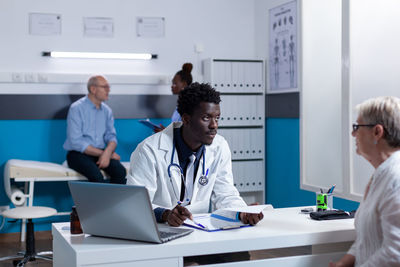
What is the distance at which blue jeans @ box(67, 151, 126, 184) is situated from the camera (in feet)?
15.7

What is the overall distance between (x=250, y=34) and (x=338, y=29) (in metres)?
1.73

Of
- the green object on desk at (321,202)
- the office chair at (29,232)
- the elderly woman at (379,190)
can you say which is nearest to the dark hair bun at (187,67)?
the office chair at (29,232)

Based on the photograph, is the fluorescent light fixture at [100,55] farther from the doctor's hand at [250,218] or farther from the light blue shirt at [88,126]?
the doctor's hand at [250,218]

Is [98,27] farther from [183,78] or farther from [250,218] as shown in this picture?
[250,218]

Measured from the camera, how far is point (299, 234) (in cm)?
202

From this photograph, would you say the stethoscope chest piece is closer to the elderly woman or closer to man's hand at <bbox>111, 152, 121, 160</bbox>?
the elderly woman

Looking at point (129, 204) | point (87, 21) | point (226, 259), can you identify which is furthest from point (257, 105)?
point (129, 204)

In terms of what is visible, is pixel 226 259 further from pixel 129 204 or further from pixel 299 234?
pixel 129 204

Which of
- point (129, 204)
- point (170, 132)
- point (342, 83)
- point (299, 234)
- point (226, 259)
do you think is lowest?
point (226, 259)

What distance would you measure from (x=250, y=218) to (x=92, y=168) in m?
2.88

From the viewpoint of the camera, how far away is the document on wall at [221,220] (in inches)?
A: 82.0

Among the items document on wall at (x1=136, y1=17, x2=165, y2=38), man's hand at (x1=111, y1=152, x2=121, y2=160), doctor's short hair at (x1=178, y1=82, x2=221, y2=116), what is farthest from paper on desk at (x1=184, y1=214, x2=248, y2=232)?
document on wall at (x1=136, y1=17, x2=165, y2=38)

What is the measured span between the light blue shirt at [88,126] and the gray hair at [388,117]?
3.45m

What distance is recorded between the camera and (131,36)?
5.47m
